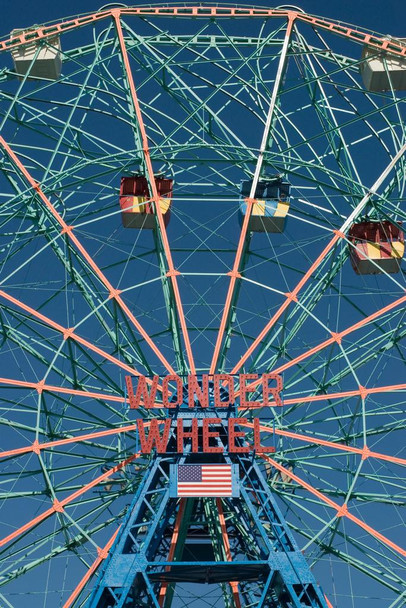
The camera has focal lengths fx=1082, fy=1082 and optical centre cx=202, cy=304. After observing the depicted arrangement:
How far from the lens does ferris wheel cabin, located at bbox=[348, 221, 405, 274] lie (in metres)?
37.1

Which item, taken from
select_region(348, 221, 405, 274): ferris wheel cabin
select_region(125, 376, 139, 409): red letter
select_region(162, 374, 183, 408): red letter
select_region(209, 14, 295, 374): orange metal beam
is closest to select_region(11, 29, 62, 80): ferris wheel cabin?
select_region(209, 14, 295, 374): orange metal beam

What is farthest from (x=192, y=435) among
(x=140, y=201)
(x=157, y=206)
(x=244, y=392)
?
(x=140, y=201)

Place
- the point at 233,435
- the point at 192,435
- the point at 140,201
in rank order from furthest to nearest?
the point at 140,201
the point at 233,435
the point at 192,435

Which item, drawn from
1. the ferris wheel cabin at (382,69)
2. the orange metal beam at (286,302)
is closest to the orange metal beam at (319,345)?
the orange metal beam at (286,302)

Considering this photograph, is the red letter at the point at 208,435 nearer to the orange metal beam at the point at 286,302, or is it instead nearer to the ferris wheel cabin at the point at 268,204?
the orange metal beam at the point at 286,302

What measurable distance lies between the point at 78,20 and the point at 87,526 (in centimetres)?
1784

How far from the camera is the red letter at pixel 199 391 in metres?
31.3

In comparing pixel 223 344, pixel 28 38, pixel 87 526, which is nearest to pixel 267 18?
pixel 28 38

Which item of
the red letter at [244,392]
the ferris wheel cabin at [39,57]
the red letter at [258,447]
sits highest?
the ferris wheel cabin at [39,57]

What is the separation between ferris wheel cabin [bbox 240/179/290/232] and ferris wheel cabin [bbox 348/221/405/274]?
2.65 metres

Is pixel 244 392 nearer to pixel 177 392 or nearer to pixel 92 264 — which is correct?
pixel 177 392

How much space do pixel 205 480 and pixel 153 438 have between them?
2132 mm

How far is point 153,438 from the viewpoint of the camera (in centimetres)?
3070

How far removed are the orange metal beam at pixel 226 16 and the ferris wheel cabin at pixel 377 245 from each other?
20.4 feet
